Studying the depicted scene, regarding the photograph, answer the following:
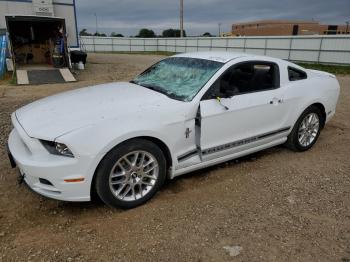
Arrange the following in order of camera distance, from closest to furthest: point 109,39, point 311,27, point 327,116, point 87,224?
point 87,224 → point 327,116 → point 109,39 → point 311,27

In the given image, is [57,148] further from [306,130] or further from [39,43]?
[39,43]

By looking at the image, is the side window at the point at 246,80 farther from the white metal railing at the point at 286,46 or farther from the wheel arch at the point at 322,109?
the white metal railing at the point at 286,46

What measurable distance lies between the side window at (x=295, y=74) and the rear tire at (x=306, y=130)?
0.48 meters

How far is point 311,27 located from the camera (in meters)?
55.1

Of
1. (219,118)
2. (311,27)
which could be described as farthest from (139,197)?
(311,27)

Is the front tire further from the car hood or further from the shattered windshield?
the shattered windshield

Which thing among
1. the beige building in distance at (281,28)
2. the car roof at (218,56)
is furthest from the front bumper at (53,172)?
the beige building in distance at (281,28)

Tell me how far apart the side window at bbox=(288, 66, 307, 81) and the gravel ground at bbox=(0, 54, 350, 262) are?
1.29m

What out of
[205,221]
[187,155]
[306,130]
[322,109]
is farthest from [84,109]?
[322,109]

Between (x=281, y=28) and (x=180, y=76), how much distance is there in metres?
51.1

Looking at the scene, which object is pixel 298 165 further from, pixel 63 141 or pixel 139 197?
pixel 63 141

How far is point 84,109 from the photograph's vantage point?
10.3 feet

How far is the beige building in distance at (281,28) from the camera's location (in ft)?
160

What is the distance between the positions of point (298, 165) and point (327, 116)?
1188 mm
